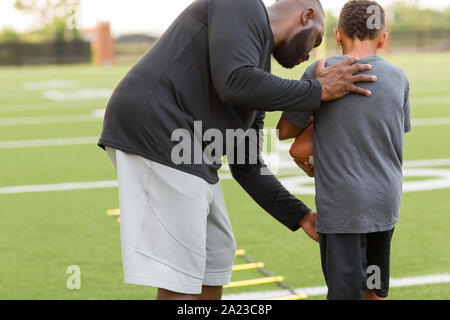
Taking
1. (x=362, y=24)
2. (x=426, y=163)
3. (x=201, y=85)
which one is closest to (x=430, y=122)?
(x=426, y=163)

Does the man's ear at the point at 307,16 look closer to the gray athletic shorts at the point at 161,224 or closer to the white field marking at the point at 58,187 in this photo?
the gray athletic shorts at the point at 161,224

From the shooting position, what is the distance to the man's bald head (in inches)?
110

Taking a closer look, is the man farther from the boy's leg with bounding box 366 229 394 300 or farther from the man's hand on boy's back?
the boy's leg with bounding box 366 229 394 300

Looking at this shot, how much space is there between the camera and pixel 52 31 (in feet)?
165

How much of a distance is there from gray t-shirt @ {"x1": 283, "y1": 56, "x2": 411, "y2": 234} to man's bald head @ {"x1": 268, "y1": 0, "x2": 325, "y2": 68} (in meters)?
0.12

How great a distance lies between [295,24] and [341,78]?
11.9 inches

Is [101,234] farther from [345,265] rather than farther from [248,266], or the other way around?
[345,265]

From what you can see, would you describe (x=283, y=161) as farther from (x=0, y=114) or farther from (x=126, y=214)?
(x=0, y=114)

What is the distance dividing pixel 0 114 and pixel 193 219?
527 inches

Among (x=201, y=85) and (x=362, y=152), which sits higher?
(x=201, y=85)

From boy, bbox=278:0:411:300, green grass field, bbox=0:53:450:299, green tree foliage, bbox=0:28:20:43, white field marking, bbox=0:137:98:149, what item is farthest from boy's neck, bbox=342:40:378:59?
green tree foliage, bbox=0:28:20:43

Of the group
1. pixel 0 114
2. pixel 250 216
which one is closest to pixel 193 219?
pixel 250 216

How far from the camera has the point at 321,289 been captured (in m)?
4.25

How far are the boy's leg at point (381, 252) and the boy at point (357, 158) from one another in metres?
0.05
